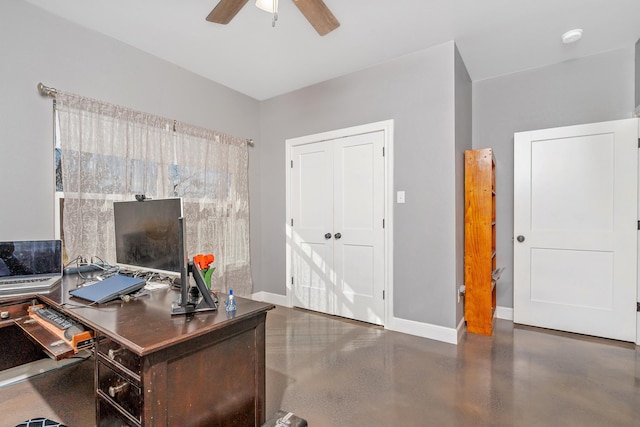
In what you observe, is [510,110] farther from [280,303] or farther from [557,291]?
[280,303]

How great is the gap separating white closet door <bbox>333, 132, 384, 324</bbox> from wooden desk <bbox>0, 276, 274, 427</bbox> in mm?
1918

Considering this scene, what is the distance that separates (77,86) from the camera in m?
2.45

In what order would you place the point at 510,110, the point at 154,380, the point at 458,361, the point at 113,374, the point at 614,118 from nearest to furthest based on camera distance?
the point at 154,380 → the point at 113,374 → the point at 458,361 → the point at 614,118 → the point at 510,110

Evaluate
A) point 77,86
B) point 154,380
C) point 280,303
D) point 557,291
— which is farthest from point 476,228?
point 77,86

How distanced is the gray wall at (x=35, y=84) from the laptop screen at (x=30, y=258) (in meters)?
0.32

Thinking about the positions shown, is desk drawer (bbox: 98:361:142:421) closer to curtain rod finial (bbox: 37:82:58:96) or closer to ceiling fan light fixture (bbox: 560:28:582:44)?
curtain rod finial (bbox: 37:82:58:96)

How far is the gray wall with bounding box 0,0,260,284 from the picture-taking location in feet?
6.97

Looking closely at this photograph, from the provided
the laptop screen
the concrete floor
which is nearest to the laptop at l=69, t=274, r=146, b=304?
the laptop screen

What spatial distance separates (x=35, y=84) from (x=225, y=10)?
156 centimetres

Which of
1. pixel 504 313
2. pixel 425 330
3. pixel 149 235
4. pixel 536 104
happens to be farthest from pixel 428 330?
pixel 536 104

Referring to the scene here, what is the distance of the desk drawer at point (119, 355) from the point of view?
1.11m

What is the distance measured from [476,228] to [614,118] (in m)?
1.71

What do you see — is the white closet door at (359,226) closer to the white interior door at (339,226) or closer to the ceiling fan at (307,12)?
the white interior door at (339,226)

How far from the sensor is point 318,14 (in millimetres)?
2037
